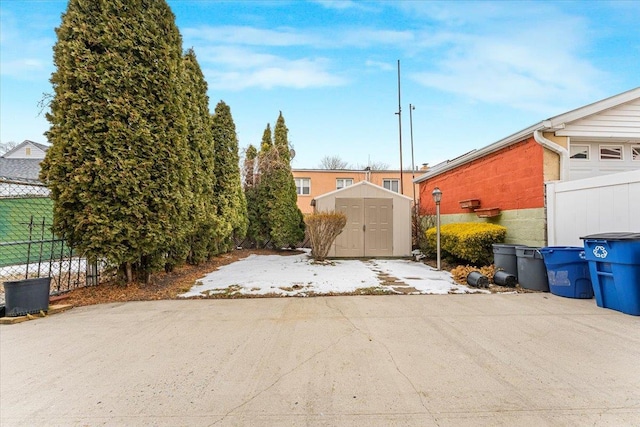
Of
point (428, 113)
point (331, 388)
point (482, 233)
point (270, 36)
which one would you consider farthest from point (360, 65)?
point (331, 388)

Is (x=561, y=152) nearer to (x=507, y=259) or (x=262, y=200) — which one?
(x=507, y=259)

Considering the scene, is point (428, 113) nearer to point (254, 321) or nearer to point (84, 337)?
point (254, 321)

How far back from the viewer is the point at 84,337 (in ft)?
10.6

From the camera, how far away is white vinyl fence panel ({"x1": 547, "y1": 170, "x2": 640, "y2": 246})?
15.1 ft

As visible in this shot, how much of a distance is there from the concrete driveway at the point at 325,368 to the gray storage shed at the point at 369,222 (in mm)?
6337

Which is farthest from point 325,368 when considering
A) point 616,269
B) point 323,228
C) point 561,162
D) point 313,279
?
point 561,162

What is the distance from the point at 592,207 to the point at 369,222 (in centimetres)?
625

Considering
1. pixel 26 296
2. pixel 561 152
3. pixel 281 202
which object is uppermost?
pixel 561 152

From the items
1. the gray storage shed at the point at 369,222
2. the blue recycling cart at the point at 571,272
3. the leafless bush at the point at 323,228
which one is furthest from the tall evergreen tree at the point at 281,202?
the blue recycling cart at the point at 571,272

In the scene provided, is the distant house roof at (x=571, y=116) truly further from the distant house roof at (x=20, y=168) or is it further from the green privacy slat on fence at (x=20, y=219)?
the distant house roof at (x=20, y=168)

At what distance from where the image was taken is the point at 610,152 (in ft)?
23.1

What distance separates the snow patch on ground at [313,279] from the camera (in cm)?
534

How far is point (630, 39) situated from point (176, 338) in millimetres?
12410

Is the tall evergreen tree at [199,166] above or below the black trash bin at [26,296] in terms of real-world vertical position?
above
